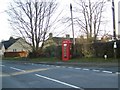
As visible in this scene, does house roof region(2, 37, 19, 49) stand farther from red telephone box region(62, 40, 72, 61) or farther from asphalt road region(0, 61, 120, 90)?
asphalt road region(0, 61, 120, 90)

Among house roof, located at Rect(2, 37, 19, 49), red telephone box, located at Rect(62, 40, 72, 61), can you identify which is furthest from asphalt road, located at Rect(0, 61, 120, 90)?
house roof, located at Rect(2, 37, 19, 49)

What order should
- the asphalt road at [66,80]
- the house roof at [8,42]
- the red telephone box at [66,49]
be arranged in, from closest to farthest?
the asphalt road at [66,80] → the red telephone box at [66,49] → the house roof at [8,42]

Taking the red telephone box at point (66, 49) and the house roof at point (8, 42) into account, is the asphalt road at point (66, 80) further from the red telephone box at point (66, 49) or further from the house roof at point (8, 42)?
the house roof at point (8, 42)

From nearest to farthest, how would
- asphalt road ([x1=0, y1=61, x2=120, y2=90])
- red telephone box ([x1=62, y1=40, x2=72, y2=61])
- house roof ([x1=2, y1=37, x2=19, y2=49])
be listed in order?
asphalt road ([x1=0, y1=61, x2=120, y2=90]) → red telephone box ([x1=62, y1=40, x2=72, y2=61]) → house roof ([x1=2, y1=37, x2=19, y2=49])

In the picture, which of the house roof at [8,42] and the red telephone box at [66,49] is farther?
the house roof at [8,42]

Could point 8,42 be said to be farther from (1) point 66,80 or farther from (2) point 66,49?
(1) point 66,80

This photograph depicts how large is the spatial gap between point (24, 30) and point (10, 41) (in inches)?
2236

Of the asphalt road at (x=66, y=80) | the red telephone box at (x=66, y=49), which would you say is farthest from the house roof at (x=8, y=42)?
the asphalt road at (x=66, y=80)

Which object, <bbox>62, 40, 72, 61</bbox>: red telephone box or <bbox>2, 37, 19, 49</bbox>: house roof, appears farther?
<bbox>2, 37, 19, 49</bbox>: house roof

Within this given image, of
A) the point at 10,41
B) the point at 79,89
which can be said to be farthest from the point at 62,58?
the point at 10,41

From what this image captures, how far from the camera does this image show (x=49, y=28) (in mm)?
55281

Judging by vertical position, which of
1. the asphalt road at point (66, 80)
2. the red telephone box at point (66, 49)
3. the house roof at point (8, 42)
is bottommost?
the asphalt road at point (66, 80)

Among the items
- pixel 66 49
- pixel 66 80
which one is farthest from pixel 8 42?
pixel 66 80

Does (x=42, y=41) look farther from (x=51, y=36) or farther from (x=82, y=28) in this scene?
(x=82, y=28)
